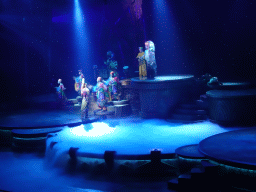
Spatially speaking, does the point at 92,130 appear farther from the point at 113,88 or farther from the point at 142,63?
the point at 142,63

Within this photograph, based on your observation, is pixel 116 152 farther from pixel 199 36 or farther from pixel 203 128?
pixel 199 36

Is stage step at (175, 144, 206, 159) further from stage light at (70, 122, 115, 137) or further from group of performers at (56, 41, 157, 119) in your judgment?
group of performers at (56, 41, 157, 119)

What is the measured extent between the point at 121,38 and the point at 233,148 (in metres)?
12.5

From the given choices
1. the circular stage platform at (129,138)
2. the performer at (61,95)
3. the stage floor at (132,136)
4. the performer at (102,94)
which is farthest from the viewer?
the performer at (61,95)

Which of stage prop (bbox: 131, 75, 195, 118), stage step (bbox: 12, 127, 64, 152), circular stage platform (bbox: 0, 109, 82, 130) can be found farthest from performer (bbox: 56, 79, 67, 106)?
stage step (bbox: 12, 127, 64, 152)

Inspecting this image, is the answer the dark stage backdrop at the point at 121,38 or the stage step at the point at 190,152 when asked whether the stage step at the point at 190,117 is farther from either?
the stage step at the point at 190,152

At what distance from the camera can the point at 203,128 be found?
28.1 feet

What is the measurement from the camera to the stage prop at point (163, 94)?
33.1ft

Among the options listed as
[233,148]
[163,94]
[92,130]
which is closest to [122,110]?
[163,94]

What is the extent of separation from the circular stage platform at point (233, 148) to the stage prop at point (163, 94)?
143 inches

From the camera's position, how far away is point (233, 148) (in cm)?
546

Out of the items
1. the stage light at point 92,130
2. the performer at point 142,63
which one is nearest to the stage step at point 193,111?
the stage light at point 92,130

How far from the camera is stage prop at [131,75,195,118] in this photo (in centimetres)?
1008

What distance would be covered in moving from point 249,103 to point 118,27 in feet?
34.2
